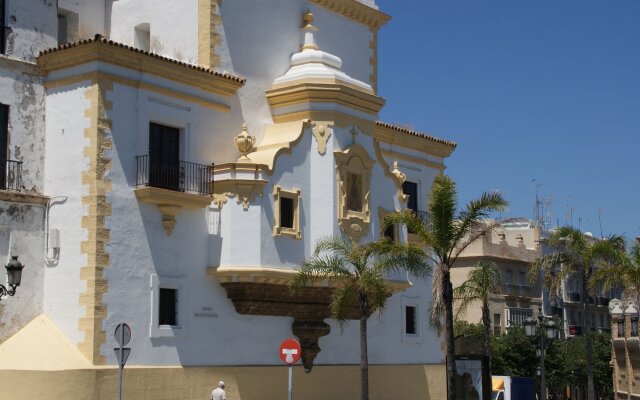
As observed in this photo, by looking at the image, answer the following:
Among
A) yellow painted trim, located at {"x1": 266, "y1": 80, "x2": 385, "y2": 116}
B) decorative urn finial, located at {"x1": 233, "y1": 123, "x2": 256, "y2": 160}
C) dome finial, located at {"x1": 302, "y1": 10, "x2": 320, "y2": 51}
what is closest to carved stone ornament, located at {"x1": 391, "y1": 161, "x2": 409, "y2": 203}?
yellow painted trim, located at {"x1": 266, "y1": 80, "x2": 385, "y2": 116}

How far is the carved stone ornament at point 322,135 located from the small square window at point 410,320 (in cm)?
698

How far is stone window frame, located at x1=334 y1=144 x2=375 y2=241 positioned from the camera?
2902cm

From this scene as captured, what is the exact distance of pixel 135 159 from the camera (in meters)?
25.3

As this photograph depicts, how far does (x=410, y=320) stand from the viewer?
33.8 m

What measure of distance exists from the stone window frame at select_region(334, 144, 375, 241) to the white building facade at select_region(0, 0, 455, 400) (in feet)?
0.18

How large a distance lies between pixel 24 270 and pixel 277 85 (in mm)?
8924

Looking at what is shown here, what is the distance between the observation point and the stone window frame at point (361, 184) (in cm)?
2902

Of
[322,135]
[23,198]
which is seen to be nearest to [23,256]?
[23,198]

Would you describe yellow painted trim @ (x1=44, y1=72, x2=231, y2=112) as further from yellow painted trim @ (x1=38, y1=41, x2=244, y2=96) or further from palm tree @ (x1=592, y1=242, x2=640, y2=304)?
palm tree @ (x1=592, y1=242, x2=640, y2=304)

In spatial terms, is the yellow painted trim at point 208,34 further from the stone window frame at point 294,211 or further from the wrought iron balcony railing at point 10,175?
the wrought iron balcony railing at point 10,175

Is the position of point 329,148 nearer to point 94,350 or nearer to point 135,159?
point 135,159

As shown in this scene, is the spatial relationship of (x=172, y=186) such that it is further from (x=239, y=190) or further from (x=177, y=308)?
(x=177, y=308)

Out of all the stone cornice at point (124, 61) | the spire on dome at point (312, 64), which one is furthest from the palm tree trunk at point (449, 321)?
the stone cornice at point (124, 61)

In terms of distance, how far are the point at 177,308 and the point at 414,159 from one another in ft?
38.4
